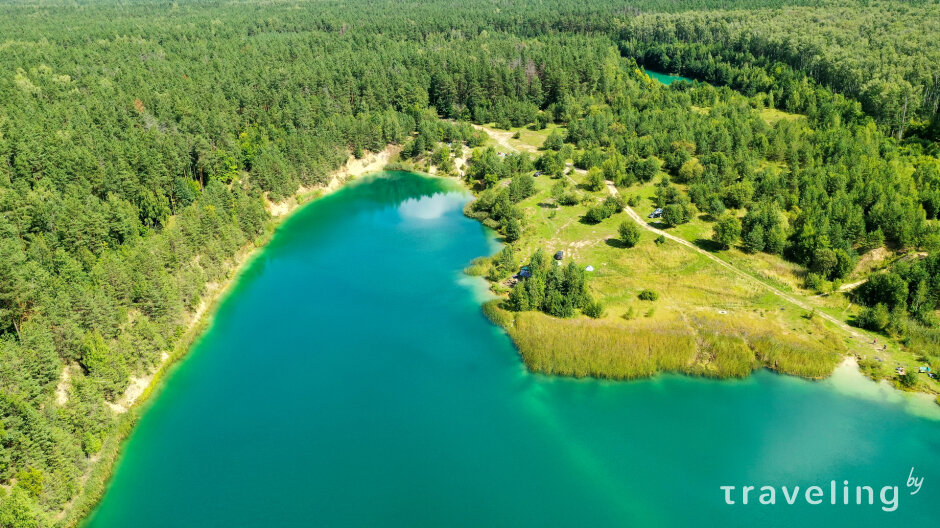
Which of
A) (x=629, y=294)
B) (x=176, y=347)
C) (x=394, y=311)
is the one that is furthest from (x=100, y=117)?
(x=629, y=294)

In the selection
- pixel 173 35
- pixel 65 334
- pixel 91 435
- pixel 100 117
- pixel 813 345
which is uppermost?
pixel 173 35

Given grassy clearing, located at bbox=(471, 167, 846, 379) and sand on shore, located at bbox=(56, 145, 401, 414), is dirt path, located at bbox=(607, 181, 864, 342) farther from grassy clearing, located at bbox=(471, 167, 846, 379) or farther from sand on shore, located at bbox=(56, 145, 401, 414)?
sand on shore, located at bbox=(56, 145, 401, 414)

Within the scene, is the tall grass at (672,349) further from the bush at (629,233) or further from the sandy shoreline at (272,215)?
the sandy shoreline at (272,215)

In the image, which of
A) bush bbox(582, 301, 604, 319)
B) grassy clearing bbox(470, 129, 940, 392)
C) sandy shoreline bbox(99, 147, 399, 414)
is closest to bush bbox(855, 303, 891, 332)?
grassy clearing bbox(470, 129, 940, 392)

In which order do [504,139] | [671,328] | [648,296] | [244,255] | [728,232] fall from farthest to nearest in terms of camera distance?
[504,139], [244,255], [728,232], [648,296], [671,328]

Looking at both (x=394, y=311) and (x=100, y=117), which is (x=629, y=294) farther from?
(x=100, y=117)

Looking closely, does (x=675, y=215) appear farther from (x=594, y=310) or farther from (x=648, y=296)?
(x=594, y=310)

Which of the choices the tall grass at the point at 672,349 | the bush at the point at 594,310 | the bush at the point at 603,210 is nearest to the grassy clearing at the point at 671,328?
the tall grass at the point at 672,349

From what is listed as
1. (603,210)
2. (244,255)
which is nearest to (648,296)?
(603,210)
